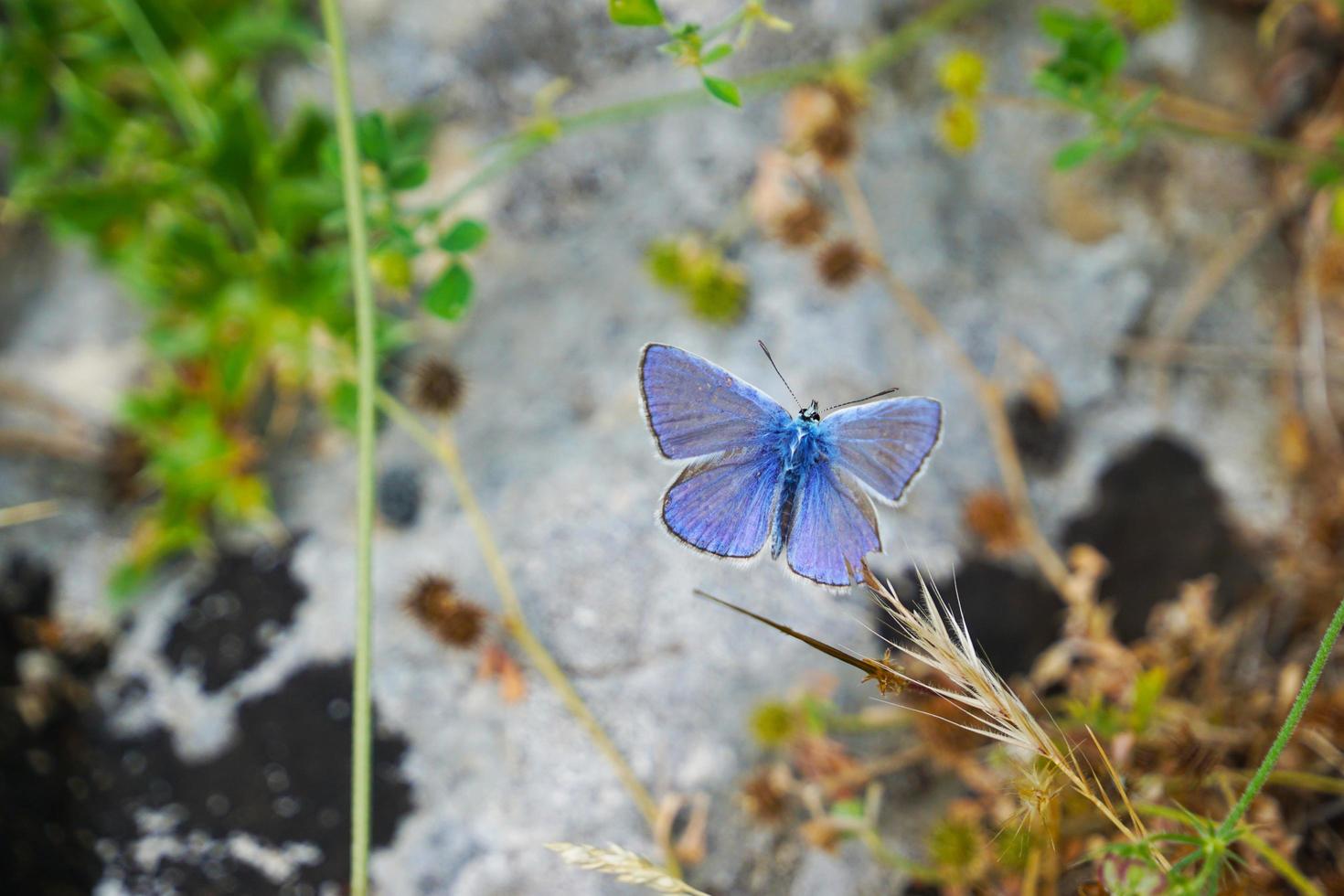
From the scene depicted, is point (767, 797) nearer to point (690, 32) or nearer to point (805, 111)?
point (690, 32)

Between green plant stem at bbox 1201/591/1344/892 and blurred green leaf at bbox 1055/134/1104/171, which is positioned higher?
blurred green leaf at bbox 1055/134/1104/171

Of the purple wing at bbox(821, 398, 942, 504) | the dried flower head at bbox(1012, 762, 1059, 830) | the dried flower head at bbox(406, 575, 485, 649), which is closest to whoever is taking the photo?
the dried flower head at bbox(1012, 762, 1059, 830)

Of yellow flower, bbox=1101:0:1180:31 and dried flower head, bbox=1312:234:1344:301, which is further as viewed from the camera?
dried flower head, bbox=1312:234:1344:301

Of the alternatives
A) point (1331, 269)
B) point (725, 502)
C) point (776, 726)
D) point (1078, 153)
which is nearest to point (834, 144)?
point (1078, 153)

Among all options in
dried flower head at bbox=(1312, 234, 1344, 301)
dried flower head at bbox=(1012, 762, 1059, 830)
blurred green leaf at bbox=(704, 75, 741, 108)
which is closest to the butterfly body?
dried flower head at bbox=(1012, 762, 1059, 830)

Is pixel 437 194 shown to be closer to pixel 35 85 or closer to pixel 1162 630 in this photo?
pixel 35 85

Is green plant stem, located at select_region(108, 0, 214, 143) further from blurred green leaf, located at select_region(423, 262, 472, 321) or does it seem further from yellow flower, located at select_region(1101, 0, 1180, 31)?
yellow flower, located at select_region(1101, 0, 1180, 31)

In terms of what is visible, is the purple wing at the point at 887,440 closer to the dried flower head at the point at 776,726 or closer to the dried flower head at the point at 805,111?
the dried flower head at the point at 776,726
